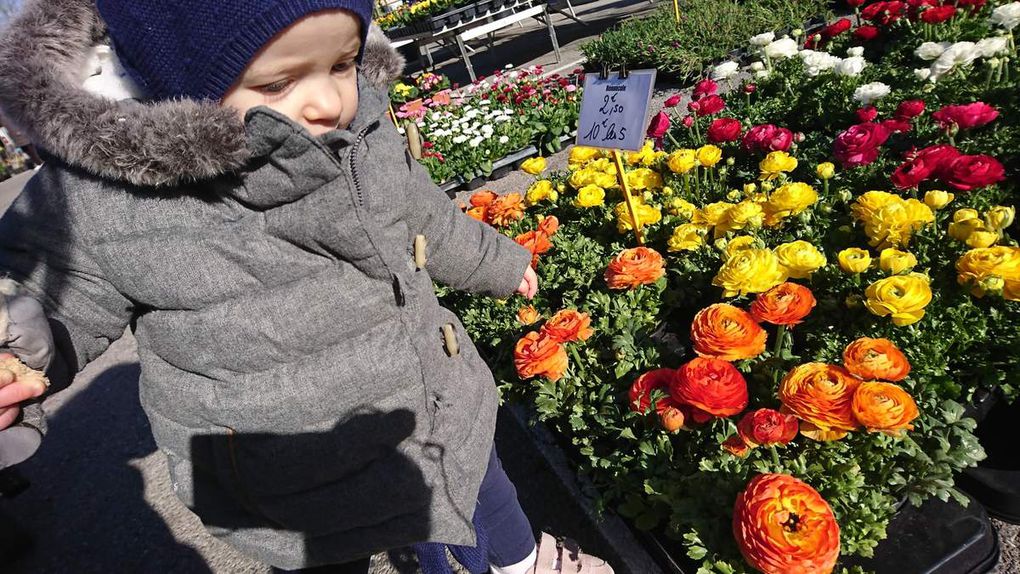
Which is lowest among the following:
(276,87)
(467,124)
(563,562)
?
(563,562)

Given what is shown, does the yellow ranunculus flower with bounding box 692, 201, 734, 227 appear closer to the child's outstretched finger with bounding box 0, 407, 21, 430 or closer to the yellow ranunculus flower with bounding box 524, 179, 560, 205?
the yellow ranunculus flower with bounding box 524, 179, 560, 205

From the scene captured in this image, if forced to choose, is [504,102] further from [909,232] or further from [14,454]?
[14,454]

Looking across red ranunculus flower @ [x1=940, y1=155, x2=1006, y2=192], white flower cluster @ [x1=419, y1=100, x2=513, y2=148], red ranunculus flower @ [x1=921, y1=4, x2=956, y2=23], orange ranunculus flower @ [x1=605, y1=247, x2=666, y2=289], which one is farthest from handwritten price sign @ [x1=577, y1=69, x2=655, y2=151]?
white flower cluster @ [x1=419, y1=100, x2=513, y2=148]

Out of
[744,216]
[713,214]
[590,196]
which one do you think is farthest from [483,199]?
[744,216]

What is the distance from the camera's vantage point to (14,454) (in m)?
0.85

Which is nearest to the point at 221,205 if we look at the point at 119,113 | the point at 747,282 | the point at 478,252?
the point at 119,113

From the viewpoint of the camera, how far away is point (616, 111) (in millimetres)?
1700

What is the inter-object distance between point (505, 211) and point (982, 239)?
1.55 meters

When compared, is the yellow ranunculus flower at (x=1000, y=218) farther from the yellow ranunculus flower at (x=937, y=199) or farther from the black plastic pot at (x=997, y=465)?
the black plastic pot at (x=997, y=465)

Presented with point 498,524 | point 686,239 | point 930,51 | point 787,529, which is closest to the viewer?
point 787,529

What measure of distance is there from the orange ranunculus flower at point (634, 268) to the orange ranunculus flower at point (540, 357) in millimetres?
325

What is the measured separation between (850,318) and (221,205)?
153 centimetres

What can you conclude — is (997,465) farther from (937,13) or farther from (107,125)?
(937,13)

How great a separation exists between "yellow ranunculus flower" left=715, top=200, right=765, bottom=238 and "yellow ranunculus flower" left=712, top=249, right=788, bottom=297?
42 centimetres
